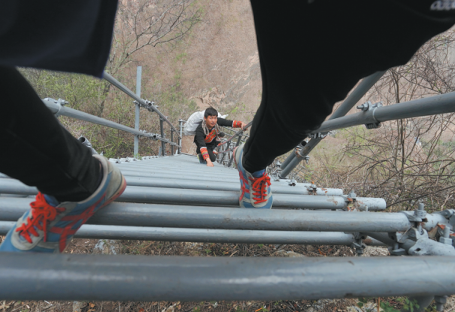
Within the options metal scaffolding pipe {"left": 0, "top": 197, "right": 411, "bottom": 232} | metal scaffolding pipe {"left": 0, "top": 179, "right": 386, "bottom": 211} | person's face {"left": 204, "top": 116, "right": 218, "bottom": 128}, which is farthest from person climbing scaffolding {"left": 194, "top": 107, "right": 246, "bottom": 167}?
metal scaffolding pipe {"left": 0, "top": 197, "right": 411, "bottom": 232}

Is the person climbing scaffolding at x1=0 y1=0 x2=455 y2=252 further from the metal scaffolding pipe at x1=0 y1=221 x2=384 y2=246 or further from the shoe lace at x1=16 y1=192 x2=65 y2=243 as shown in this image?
the metal scaffolding pipe at x1=0 y1=221 x2=384 y2=246

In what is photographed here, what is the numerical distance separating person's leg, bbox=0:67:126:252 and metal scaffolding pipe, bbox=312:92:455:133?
2.10ft

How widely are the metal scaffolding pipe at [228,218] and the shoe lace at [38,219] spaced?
8cm

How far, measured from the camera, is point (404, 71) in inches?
97.8

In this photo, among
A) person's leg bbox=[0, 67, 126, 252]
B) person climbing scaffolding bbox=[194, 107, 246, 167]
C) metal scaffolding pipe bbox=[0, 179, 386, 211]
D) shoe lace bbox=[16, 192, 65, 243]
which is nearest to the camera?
person's leg bbox=[0, 67, 126, 252]

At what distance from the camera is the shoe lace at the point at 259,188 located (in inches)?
30.7

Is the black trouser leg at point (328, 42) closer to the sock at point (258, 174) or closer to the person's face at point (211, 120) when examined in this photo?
the sock at point (258, 174)

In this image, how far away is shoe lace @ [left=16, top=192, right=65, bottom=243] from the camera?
0.49 meters

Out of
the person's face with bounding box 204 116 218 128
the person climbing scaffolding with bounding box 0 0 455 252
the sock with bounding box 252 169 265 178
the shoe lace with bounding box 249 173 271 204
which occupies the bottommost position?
the shoe lace with bounding box 249 173 271 204

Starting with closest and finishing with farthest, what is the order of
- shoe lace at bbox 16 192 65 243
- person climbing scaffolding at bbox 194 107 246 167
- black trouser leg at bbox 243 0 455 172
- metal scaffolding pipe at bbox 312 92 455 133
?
black trouser leg at bbox 243 0 455 172, shoe lace at bbox 16 192 65 243, metal scaffolding pipe at bbox 312 92 455 133, person climbing scaffolding at bbox 194 107 246 167

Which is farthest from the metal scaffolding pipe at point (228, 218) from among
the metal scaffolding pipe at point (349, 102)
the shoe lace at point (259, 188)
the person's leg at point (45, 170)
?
the metal scaffolding pipe at point (349, 102)

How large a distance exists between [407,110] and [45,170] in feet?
3.40

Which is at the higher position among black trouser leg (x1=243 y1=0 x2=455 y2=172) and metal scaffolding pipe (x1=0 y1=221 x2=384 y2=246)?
black trouser leg (x1=243 y1=0 x2=455 y2=172)

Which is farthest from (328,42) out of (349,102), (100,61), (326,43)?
(349,102)
